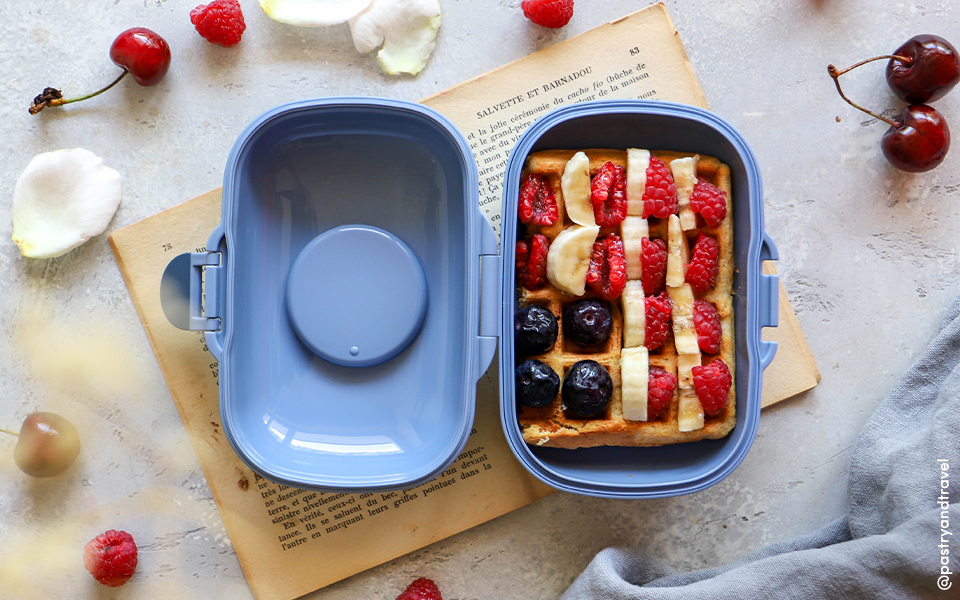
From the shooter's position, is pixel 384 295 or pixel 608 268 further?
pixel 384 295

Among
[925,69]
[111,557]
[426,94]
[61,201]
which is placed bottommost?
[111,557]

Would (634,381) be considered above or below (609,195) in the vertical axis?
below

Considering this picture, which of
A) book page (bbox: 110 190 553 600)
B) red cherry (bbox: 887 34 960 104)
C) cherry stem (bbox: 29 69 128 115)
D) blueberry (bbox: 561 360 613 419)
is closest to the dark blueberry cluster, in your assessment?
blueberry (bbox: 561 360 613 419)

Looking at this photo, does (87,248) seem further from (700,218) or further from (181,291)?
(700,218)

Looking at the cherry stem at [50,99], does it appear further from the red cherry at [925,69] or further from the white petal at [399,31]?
the red cherry at [925,69]

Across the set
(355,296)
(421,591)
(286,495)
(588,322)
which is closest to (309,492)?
(286,495)

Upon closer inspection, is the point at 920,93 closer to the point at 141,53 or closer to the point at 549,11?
the point at 549,11

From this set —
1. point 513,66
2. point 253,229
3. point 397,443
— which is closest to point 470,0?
point 513,66
